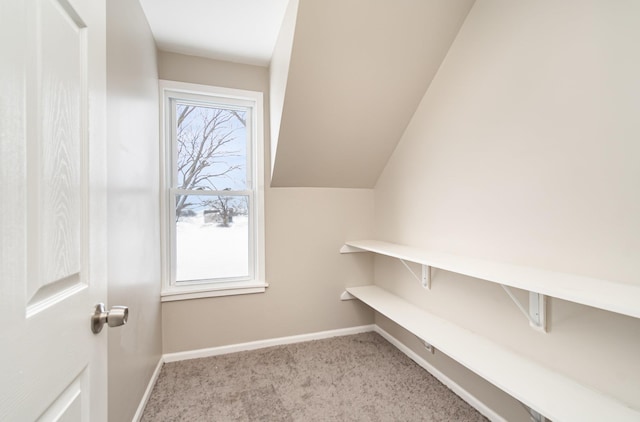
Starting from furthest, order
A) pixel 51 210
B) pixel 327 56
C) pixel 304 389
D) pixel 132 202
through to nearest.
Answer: pixel 304 389 < pixel 327 56 < pixel 132 202 < pixel 51 210

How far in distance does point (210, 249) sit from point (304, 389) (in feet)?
4.17

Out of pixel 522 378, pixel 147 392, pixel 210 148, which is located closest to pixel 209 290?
pixel 147 392

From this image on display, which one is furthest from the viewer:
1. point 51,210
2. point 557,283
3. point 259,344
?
point 259,344

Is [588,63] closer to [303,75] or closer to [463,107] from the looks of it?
[463,107]

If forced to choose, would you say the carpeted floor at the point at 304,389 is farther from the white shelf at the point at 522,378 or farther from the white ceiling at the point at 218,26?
the white ceiling at the point at 218,26

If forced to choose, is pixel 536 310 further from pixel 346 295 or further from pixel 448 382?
pixel 346 295

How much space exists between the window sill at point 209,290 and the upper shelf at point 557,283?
4.55 feet

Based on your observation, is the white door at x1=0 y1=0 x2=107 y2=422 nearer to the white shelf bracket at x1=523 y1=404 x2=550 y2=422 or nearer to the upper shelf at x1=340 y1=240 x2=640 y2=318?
the upper shelf at x1=340 y1=240 x2=640 y2=318

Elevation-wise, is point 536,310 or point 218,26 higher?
point 218,26

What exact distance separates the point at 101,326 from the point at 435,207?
5.94 feet

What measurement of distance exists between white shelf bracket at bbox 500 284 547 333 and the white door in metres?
1.46

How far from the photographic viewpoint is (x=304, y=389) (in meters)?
1.87

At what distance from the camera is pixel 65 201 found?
1.86 feet

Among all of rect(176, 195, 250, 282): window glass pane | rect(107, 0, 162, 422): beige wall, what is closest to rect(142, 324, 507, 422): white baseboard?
rect(107, 0, 162, 422): beige wall
